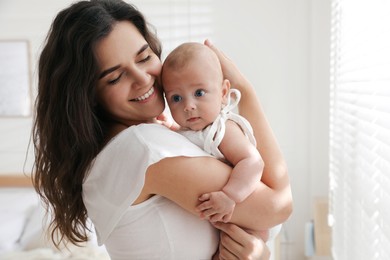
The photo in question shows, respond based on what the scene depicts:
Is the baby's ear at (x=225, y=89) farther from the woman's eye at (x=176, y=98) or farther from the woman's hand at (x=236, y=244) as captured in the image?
the woman's hand at (x=236, y=244)

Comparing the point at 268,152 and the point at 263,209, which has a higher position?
the point at 268,152

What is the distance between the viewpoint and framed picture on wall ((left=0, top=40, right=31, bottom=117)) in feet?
11.3

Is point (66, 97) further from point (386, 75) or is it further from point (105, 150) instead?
point (386, 75)

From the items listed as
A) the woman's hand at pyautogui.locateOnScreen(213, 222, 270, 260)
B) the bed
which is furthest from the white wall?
the woman's hand at pyautogui.locateOnScreen(213, 222, 270, 260)

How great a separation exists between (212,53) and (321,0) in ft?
7.18

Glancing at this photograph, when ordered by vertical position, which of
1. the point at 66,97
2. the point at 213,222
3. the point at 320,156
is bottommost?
the point at 320,156

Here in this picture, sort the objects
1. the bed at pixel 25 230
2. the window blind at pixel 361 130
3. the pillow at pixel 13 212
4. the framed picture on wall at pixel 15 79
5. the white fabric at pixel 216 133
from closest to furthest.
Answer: the white fabric at pixel 216 133 → the window blind at pixel 361 130 → the bed at pixel 25 230 → the pillow at pixel 13 212 → the framed picture on wall at pixel 15 79

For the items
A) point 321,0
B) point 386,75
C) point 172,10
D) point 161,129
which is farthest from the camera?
point 172,10

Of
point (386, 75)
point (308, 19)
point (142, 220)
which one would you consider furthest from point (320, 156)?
point (142, 220)

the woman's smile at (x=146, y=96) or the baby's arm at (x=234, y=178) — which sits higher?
the woman's smile at (x=146, y=96)

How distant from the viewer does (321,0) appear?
3137mm

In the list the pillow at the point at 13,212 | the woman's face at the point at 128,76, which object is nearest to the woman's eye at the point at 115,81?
the woman's face at the point at 128,76

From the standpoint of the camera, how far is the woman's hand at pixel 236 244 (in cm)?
109

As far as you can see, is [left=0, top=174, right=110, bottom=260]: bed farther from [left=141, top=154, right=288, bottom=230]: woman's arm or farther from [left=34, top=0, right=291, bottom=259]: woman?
[left=141, top=154, right=288, bottom=230]: woman's arm
